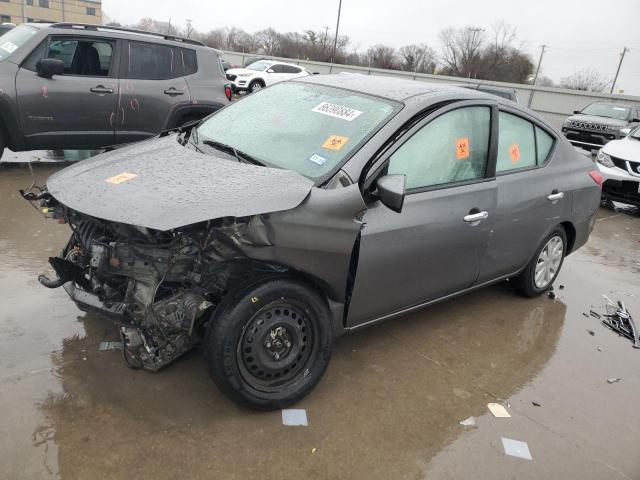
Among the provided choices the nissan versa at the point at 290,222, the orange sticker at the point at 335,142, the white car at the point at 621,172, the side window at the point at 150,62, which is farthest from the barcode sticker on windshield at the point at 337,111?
the white car at the point at 621,172

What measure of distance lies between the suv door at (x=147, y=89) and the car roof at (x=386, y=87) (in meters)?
3.75

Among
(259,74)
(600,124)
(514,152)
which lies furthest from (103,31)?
(259,74)

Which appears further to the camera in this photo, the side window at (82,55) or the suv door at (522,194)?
the side window at (82,55)

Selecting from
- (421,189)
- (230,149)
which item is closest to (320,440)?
(421,189)

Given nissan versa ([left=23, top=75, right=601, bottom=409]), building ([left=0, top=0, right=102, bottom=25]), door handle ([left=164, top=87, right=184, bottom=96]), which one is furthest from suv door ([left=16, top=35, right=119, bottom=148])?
building ([left=0, top=0, right=102, bottom=25])

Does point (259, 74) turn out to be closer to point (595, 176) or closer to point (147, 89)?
point (147, 89)

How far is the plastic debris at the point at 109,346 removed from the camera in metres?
3.11

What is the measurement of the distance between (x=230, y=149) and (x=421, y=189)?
3.97 feet

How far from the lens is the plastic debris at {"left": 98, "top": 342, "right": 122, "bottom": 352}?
3109mm

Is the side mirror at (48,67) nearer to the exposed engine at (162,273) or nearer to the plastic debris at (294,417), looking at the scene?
the exposed engine at (162,273)

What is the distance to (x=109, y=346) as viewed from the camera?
3.13m

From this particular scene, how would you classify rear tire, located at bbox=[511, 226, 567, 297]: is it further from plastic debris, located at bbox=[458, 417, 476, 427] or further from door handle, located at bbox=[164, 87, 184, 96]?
door handle, located at bbox=[164, 87, 184, 96]

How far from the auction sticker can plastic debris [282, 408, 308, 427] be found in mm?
1365

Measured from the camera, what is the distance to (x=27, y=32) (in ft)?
21.1
